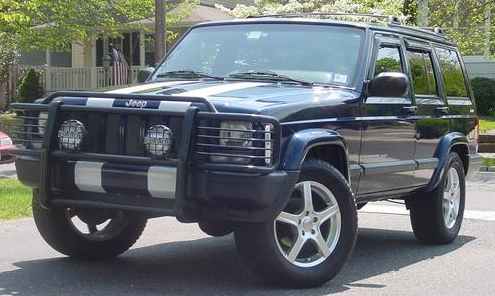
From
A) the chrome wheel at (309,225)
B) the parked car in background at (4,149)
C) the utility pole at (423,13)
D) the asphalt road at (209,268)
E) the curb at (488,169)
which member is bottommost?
the parked car in background at (4,149)

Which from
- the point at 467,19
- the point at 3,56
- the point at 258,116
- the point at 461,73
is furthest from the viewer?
the point at 3,56

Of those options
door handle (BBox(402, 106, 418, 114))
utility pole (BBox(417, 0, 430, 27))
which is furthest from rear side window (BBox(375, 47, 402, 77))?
utility pole (BBox(417, 0, 430, 27))

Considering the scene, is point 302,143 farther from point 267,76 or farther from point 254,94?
point 267,76

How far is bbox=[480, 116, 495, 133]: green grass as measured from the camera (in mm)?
22944

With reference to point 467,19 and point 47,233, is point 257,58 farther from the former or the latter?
point 467,19

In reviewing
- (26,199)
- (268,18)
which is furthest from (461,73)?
(26,199)

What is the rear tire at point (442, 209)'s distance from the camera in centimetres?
834

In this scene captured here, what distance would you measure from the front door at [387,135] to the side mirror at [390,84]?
0.48ft

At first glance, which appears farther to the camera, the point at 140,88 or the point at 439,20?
the point at 439,20

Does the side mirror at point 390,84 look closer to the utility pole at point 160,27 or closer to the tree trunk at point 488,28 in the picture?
the utility pole at point 160,27

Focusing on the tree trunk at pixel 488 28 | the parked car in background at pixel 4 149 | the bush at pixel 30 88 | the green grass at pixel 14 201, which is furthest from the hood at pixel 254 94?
the bush at pixel 30 88

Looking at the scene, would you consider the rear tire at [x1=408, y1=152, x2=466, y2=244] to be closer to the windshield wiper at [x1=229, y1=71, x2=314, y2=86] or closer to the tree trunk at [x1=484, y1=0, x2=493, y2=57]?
the windshield wiper at [x1=229, y1=71, x2=314, y2=86]

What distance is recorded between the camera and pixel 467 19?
2308 cm

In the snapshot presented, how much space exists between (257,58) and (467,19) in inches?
668
